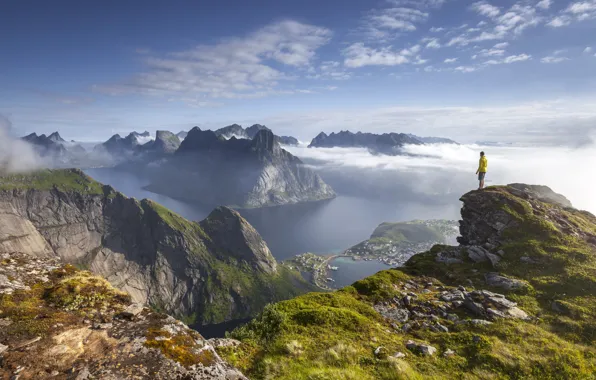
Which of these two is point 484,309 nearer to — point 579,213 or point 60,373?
point 60,373

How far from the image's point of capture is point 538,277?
920 inches

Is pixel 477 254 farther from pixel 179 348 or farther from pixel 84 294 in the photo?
pixel 84 294

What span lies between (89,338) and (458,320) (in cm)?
1983

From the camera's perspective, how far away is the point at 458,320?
17797 millimetres

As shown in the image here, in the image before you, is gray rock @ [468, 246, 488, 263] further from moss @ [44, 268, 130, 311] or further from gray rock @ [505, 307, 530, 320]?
moss @ [44, 268, 130, 311]

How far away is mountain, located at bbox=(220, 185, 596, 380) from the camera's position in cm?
1198

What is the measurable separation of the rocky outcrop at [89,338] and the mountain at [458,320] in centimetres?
287

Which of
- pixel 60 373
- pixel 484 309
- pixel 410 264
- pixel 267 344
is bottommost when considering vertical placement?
pixel 410 264

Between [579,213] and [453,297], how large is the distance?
36856 millimetres

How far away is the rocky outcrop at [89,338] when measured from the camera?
8.40 metres

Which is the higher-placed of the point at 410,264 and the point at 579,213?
the point at 579,213

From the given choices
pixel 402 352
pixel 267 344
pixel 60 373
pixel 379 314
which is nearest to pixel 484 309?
pixel 379 314

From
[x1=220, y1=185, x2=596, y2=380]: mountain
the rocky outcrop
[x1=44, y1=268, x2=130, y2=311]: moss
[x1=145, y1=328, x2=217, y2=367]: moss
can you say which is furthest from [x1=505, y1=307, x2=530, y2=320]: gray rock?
[x1=44, y1=268, x2=130, y2=311]: moss

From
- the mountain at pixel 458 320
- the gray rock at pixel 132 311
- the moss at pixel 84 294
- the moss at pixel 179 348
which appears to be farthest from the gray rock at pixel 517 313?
the moss at pixel 84 294
